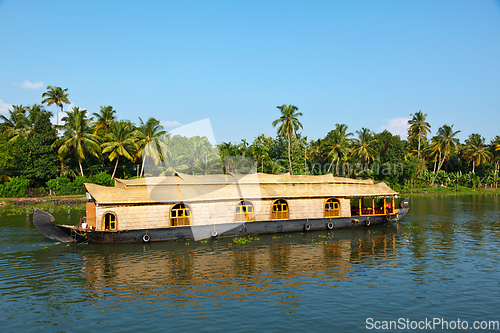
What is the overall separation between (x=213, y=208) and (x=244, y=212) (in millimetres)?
2567

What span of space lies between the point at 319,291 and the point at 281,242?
919cm

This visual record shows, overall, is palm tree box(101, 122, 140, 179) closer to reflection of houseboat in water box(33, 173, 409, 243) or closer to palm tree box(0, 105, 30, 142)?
palm tree box(0, 105, 30, 142)

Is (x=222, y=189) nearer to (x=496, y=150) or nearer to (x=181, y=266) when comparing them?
(x=181, y=266)

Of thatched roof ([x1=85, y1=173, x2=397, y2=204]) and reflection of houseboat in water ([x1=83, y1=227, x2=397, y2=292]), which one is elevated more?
thatched roof ([x1=85, y1=173, x2=397, y2=204])

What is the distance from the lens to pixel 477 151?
77.6 metres

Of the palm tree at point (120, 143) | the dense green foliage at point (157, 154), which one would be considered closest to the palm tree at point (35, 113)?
the dense green foliage at point (157, 154)

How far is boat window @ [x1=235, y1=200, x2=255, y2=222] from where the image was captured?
24969 mm

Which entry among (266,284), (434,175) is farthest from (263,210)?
(434,175)

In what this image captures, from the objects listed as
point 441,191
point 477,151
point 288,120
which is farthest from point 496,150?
point 288,120

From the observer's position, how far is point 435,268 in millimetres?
17594

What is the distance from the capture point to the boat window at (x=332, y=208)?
27.5 metres

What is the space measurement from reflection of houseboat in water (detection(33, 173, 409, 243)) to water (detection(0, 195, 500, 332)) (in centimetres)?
110

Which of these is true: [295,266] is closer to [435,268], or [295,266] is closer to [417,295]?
[417,295]

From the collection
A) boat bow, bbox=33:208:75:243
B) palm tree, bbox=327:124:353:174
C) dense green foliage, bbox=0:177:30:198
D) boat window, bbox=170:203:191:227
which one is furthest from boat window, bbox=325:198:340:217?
dense green foliage, bbox=0:177:30:198
